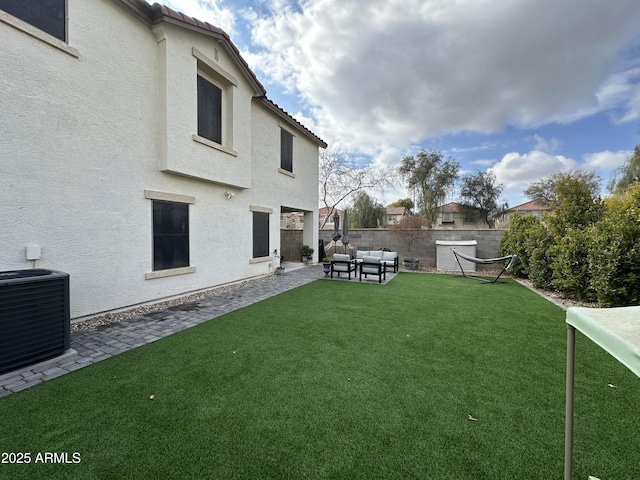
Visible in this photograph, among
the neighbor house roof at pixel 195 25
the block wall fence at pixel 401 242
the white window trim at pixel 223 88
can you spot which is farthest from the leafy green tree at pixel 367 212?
the white window trim at pixel 223 88

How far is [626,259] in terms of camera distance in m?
5.52

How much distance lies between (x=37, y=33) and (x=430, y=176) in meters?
30.6

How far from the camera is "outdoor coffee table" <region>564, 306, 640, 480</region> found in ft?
3.37

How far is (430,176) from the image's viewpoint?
29.5m

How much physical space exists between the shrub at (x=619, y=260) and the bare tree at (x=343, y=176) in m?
15.7

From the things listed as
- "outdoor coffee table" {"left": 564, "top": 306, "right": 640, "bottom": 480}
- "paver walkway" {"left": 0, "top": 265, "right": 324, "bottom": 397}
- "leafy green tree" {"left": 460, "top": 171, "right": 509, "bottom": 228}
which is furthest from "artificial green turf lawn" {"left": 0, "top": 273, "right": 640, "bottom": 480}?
"leafy green tree" {"left": 460, "top": 171, "right": 509, "bottom": 228}

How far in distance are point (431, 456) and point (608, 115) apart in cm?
1888

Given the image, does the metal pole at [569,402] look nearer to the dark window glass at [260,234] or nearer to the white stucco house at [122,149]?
the white stucco house at [122,149]

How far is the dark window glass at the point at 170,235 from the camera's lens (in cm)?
637

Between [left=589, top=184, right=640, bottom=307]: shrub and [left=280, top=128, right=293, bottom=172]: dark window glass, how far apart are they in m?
10.3

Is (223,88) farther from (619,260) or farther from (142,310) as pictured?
(619,260)

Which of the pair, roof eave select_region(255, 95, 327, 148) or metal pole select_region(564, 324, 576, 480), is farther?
roof eave select_region(255, 95, 327, 148)

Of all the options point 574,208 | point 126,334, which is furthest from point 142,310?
point 574,208

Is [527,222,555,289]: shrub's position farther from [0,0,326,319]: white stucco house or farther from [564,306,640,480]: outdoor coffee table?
[0,0,326,319]: white stucco house
